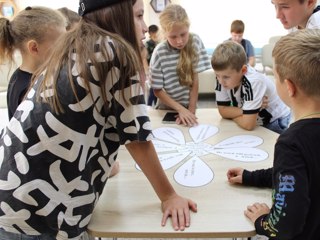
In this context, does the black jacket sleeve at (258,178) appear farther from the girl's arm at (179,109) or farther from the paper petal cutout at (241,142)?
the girl's arm at (179,109)

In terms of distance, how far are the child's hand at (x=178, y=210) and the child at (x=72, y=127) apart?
0.67ft

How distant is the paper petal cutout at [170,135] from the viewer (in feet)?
4.46

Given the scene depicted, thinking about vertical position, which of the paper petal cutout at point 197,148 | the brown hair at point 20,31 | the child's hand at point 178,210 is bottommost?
the paper petal cutout at point 197,148

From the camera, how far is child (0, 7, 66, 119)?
3.98 feet

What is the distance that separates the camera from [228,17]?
530 centimetres

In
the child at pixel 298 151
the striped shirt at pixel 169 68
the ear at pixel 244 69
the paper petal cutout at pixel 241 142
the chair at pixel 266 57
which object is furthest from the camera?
the chair at pixel 266 57

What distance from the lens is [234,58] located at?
4.74 feet

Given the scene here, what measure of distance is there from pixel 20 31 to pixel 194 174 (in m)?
0.87

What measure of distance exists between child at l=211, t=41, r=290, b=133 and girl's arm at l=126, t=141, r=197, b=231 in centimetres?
69

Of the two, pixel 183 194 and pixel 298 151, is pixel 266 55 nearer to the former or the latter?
pixel 183 194

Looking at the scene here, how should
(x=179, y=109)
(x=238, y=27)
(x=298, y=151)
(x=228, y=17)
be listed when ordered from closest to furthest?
(x=298, y=151)
(x=179, y=109)
(x=238, y=27)
(x=228, y=17)

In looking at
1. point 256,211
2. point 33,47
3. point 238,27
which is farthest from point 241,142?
point 238,27

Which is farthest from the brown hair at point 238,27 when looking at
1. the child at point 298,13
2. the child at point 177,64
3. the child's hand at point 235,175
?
the child's hand at point 235,175

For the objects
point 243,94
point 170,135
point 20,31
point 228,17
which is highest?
point 20,31
